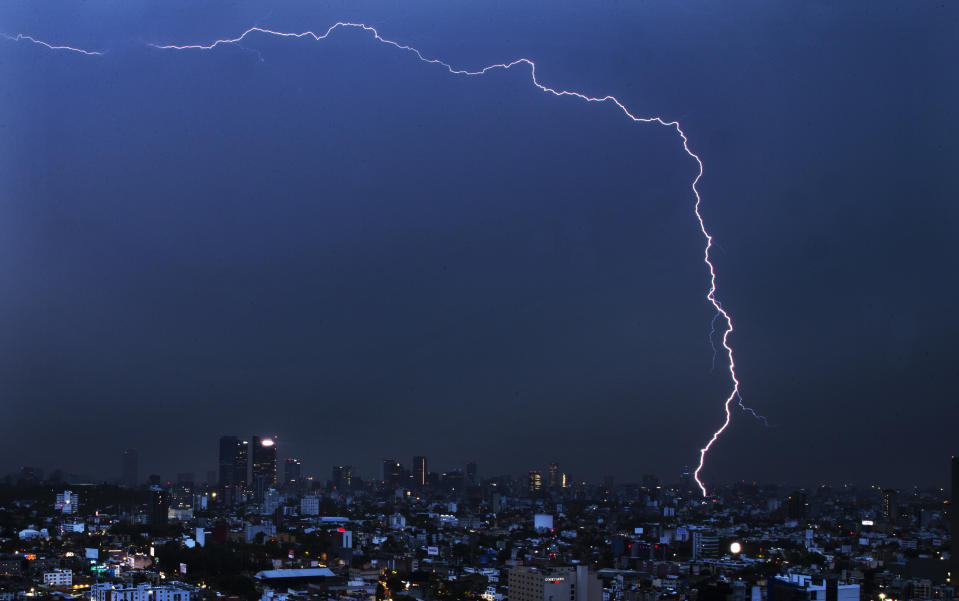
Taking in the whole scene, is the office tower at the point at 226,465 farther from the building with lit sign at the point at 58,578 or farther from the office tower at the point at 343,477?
the building with lit sign at the point at 58,578

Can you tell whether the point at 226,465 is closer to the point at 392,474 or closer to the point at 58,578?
the point at 392,474

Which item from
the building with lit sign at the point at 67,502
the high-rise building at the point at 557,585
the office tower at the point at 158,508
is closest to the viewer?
the high-rise building at the point at 557,585

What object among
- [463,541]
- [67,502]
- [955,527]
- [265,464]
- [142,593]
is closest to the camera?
[142,593]

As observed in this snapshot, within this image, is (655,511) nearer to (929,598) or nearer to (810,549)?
(810,549)

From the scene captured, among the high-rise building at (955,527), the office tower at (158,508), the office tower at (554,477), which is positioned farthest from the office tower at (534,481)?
the high-rise building at (955,527)

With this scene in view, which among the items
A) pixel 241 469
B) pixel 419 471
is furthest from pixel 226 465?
pixel 419 471

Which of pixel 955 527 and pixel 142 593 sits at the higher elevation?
pixel 955 527

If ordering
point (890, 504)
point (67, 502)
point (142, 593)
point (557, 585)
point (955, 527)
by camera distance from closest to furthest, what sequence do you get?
point (557, 585) → point (142, 593) → point (955, 527) → point (67, 502) → point (890, 504)
